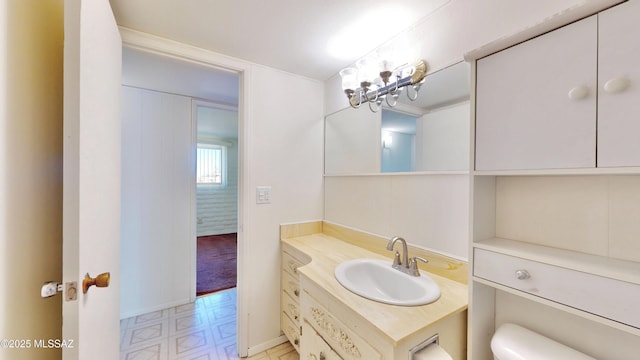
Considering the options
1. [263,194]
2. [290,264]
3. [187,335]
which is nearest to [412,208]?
[290,264]

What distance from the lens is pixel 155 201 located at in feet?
7.43

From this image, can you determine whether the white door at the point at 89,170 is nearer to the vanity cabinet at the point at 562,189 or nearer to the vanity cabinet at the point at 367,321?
the vanity cabinet at the point at 367,321

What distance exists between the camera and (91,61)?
2.54 feet

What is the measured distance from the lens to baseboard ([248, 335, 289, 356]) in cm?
171

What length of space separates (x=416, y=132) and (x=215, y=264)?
136 inches

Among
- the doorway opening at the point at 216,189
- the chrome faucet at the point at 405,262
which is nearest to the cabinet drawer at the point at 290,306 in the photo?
the chrome faucet at the point at 405,262

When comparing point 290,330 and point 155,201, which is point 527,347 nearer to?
point 290,330

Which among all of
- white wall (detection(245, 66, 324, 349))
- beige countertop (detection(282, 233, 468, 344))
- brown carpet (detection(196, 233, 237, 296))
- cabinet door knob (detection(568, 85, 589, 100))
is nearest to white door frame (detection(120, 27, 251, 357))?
white wall (detection(245, 66, 324, 349))

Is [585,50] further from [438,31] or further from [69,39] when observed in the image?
[69,39]

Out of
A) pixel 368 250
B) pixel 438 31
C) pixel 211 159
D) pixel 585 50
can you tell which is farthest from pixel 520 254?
pixel 211 159

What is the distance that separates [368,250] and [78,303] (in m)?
1.40

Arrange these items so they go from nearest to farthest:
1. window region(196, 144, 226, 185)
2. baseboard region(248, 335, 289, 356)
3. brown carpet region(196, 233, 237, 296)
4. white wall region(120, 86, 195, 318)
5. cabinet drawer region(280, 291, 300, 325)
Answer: cabinet drawer region(280, 291, 300, 325) < baseboard region(248, 335, 289, 356) < white wall region(120, 86, 195, 318) < brown carpet region(196, 233, 237, 296) < window region(196, 144, 226, 185)

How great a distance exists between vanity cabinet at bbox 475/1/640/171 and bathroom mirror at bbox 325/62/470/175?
25cm

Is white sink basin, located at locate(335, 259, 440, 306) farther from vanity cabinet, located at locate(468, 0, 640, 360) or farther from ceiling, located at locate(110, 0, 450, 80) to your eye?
ceiling, located at locate(110, 0, 450, 80)
